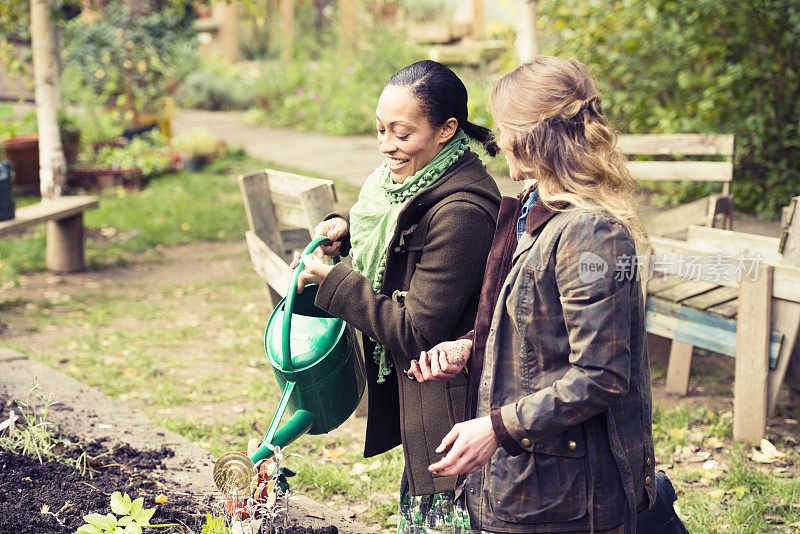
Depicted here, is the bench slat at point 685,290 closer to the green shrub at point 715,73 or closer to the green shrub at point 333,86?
the green shrub at point 715,73

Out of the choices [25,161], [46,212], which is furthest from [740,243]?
[25,161]

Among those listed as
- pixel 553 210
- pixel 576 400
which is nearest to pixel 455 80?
pixel 553 210

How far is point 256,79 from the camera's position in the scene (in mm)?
14906

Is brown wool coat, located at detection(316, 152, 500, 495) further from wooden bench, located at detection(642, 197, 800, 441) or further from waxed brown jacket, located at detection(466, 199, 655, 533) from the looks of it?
wooden bench, located at detection(642, 197, 800, 441)

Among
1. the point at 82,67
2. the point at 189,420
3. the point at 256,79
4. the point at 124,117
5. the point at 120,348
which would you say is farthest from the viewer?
the point at 256,79

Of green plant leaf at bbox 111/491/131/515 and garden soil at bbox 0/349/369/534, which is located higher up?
green plant leaf at bbox 111/491/131/515

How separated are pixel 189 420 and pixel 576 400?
9.04ft

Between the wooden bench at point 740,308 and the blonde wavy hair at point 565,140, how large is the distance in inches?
68.8

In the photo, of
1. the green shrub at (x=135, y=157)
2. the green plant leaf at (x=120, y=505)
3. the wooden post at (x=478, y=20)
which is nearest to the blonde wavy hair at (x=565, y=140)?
the green plant leaf at (x=120, y=505)

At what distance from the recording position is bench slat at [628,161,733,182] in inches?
201

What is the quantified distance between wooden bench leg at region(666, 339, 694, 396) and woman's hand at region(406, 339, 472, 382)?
2.51 m

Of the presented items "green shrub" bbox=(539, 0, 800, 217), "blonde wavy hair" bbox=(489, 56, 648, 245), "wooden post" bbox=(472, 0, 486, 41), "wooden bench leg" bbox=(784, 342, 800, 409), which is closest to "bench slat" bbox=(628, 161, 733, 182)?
"green shrub" bbox=(539, 0, 800, 217)

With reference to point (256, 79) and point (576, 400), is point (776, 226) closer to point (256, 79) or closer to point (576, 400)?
point (576, 400)

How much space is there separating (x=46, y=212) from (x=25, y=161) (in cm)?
339
